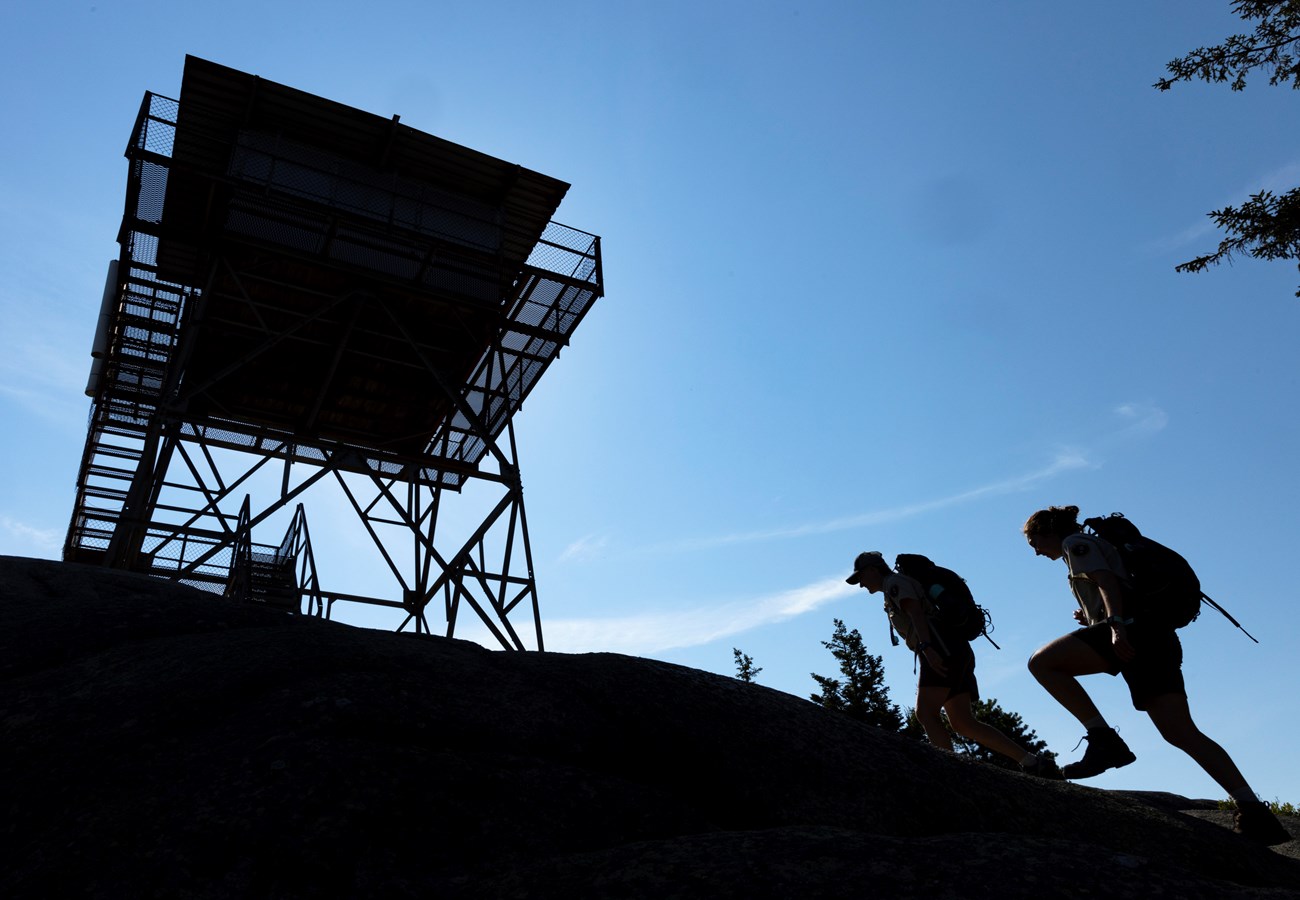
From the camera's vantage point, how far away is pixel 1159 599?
534 cm

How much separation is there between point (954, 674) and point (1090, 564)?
179 centimetres

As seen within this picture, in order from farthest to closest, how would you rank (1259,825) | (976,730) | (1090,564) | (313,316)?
(313,316)
(976,730)
(1090,564)
(1259,825)

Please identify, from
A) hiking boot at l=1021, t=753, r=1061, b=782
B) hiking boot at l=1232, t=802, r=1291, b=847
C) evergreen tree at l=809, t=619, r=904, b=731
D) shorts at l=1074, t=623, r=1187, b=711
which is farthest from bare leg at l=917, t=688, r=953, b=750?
evergreen tree at l=809, t=619, r=904, b=731

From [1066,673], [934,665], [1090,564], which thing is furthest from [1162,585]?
[934,665]

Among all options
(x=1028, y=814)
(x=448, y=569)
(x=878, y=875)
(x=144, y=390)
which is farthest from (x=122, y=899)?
(x=144, y=390)

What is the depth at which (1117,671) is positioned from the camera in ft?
18.0

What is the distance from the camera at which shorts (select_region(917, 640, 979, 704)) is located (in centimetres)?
691

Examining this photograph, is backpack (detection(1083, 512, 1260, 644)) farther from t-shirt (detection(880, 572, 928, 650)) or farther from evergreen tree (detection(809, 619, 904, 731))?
evergreen tree (detection(809, 619, 904, 731))

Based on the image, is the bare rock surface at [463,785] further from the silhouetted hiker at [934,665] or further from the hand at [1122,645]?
the silhouetted hiker at [934,665]

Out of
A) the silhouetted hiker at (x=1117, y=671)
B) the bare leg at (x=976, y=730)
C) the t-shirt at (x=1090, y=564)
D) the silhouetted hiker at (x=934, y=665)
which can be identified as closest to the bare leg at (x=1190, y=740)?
the silhouetted hiker at (x=1117, y=671)

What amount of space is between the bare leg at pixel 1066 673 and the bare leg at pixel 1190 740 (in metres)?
0.40

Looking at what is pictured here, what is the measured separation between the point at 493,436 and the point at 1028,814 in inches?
564

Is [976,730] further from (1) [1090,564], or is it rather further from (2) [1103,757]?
(1) [1090,564]

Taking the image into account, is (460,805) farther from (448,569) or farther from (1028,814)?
(448,569)
